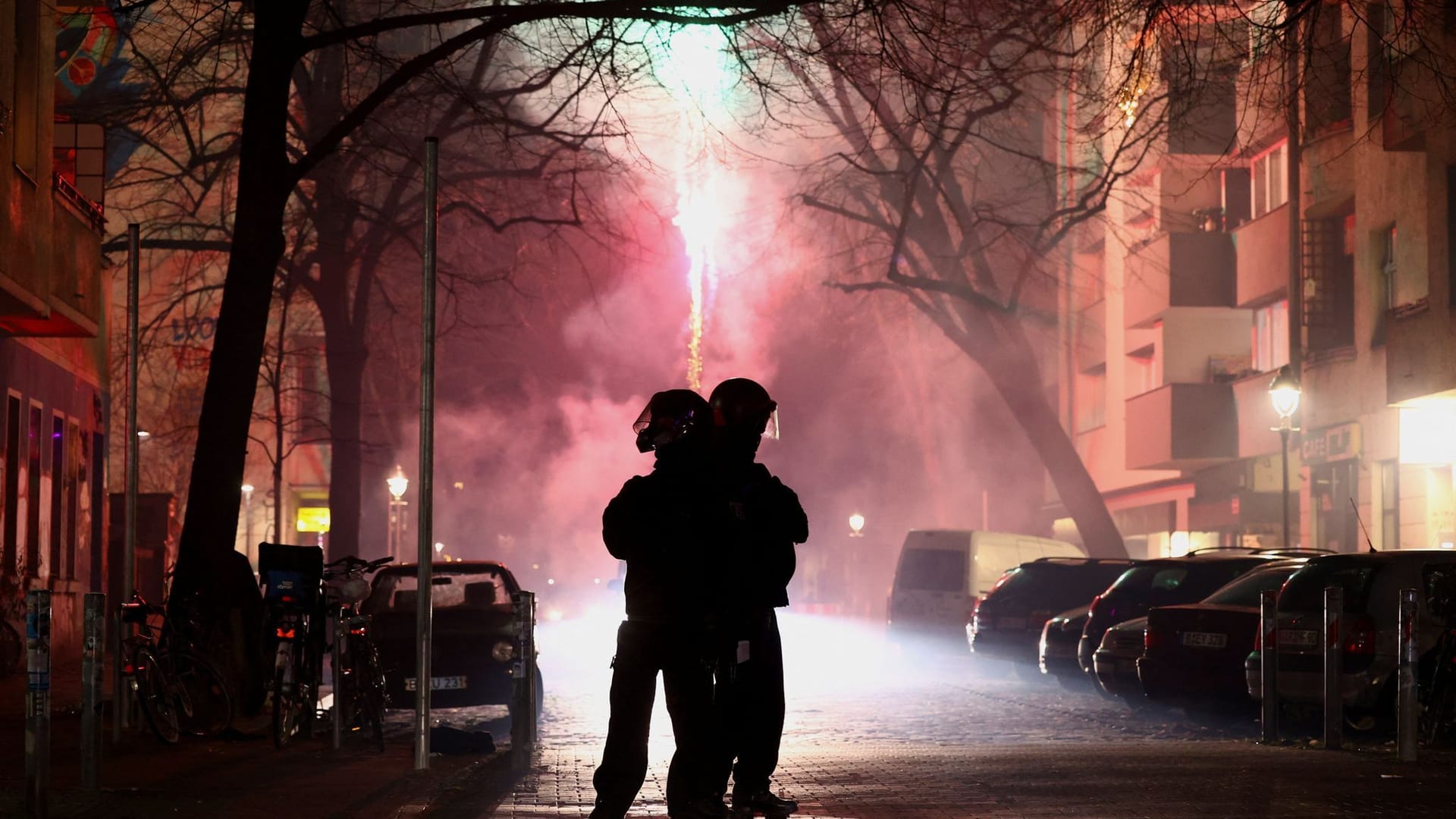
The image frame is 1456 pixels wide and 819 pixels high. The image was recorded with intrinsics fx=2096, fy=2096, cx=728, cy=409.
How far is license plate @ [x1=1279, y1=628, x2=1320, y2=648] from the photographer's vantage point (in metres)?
14.8

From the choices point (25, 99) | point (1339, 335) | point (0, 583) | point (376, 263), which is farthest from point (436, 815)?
point (1339, 335)

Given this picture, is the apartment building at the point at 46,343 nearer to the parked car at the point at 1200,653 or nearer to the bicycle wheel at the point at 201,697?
the bicycle wheel at the point at 201,697

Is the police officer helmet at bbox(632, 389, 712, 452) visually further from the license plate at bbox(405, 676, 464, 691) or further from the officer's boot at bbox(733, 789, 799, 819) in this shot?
the license plate at bbox(405, 676, 464, 691)

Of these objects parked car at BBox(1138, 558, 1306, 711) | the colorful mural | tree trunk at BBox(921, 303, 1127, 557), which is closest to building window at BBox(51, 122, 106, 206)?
the colorful mural

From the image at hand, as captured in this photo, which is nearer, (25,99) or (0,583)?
(25,99)

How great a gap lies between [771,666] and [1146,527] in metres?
43.2

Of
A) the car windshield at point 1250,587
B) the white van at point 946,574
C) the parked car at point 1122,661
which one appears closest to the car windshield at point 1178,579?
the parked car at point 1122,661

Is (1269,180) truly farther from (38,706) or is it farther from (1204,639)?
(38,706)

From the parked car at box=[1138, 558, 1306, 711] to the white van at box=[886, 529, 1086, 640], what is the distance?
1421cm

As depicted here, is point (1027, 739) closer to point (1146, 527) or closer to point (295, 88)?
point (295, 88)

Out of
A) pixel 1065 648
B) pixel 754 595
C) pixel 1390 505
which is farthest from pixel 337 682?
pixel 1390 505

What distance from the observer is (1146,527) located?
167 feet

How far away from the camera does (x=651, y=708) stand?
7.93 m

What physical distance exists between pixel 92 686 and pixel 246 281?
675cm
